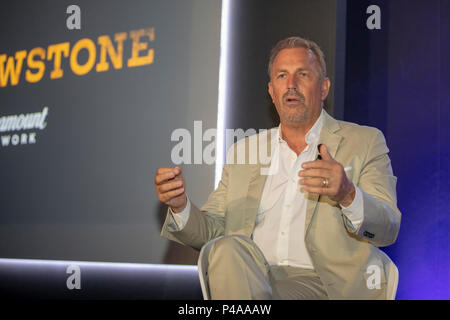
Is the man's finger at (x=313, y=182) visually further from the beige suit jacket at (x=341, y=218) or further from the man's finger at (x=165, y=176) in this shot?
the man's finger at (x=165, y=176)

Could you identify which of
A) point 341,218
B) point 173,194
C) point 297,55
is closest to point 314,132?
point 297,55

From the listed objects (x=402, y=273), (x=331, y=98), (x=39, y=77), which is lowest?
(x=402, y=273)

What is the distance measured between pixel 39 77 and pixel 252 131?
2.04 meters

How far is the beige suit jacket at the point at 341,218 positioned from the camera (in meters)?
1.97

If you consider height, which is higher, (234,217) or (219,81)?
(219,81)

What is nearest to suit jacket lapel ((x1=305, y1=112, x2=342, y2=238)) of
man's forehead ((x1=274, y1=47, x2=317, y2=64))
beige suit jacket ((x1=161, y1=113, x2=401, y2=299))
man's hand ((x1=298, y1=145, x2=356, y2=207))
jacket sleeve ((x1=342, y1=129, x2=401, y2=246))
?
beige suit jacket ((x1=161, y1=113, x2=401, y2=299))

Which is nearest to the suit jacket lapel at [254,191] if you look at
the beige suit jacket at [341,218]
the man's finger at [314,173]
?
the beige suit jacket at [341,218]

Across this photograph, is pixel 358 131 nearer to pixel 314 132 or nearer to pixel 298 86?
pixel 314 132

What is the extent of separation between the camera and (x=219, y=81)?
3.52m
